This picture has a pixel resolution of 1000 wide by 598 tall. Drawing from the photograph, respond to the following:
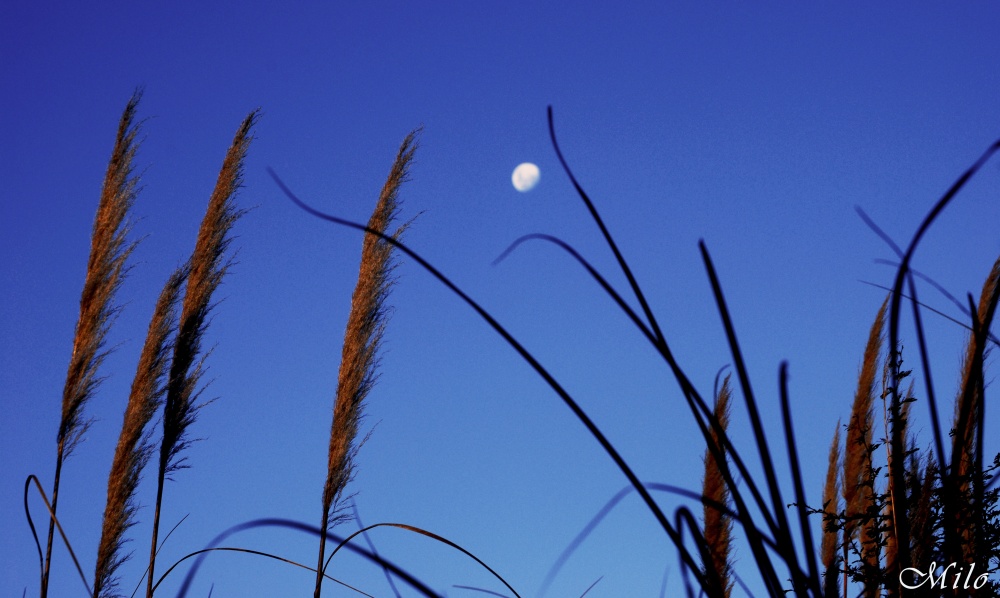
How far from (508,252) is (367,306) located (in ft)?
11.1

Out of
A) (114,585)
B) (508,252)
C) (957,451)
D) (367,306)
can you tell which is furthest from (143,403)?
(957,451)

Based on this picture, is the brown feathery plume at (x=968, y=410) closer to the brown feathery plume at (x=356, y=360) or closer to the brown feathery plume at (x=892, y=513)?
the brown feathery plume at (x=892, y=513)

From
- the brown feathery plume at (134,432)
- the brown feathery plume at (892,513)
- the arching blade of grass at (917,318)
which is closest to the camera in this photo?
the arching blade of grass at (917,318)

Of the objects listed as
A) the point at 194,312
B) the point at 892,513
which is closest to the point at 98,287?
the point at 194,312

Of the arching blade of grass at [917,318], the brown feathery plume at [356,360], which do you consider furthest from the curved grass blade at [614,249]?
the brown feathery plume at [356,360]

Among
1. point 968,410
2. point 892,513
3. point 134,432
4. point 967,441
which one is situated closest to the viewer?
point 968,410

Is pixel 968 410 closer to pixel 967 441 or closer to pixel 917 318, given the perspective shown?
pixel 917 318

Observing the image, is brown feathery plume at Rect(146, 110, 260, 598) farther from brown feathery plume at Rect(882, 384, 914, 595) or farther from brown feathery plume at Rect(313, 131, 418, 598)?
brown feathery plume at Rect(882, 384, 914, 595)

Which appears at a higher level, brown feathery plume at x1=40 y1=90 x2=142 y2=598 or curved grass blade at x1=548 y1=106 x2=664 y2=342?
brown feathery plume at x1=40 y1=90 x2=142 y2=598

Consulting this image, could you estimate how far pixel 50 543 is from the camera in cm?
347

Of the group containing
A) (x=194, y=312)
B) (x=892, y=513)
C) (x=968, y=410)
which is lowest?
(x=968, y=410)

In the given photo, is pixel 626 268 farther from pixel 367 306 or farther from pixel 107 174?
pixel 107 174

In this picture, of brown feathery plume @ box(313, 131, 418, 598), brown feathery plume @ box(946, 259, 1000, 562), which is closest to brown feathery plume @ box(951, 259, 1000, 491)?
brown feathery plume @ box(946, 259, 1000, 562)

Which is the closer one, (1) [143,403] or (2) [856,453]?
(2) [856,453]
